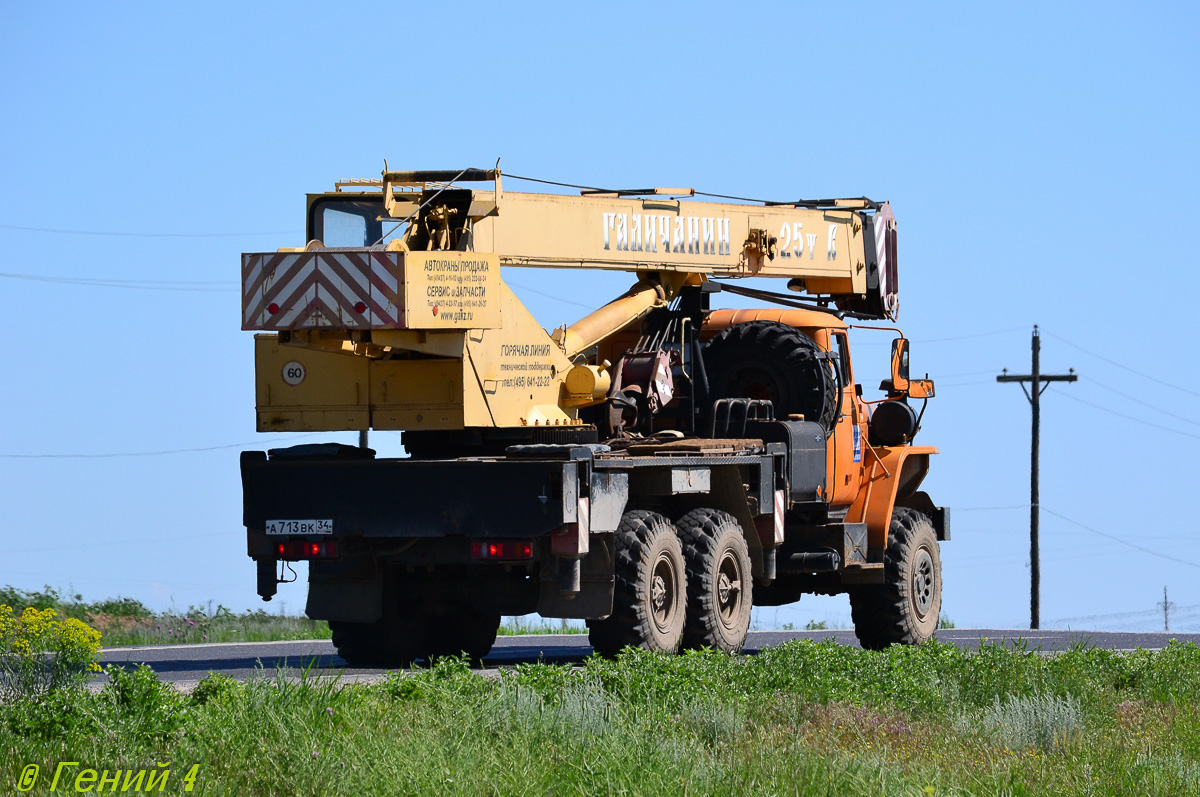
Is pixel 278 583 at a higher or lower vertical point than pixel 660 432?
lower

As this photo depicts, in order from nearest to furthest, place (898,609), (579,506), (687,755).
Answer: (687,755) → (579,506) → (898,609)

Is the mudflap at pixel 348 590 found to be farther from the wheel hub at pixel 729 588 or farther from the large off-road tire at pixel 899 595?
the large off-road tire at pixel 899 595

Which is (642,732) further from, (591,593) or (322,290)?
(322,290)

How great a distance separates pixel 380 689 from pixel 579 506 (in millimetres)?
3000

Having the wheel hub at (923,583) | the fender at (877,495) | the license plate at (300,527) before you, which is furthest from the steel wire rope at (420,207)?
the wheel hub at (923,583)

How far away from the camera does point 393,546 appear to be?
14.1 m

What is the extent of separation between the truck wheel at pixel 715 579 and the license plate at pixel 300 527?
3.11 metres

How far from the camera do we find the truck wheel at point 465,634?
15875 millimetres

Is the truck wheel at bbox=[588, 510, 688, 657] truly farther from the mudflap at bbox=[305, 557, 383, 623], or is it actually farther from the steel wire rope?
the steel wire rope

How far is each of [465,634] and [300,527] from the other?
2.76 metres

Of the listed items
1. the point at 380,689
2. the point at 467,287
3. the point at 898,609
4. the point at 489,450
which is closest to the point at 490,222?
the point at 467,287

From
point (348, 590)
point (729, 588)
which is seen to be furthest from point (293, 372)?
point (729, 588)

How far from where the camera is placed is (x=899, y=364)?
18766 mm

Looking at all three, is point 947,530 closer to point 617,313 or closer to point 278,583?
point 617,313
